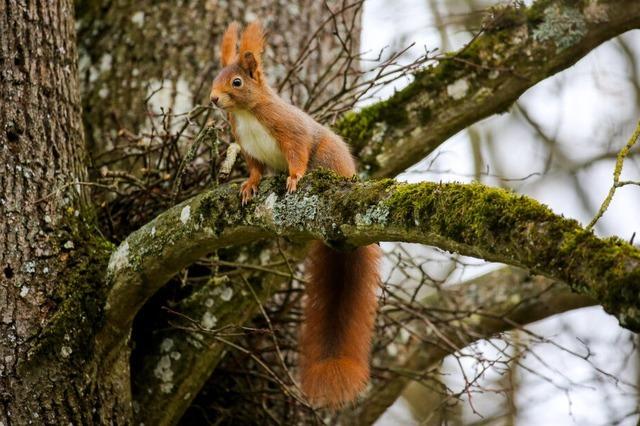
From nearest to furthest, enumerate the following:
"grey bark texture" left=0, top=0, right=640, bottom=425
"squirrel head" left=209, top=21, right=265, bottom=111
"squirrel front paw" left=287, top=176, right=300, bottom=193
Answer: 1. "grey bark texture" left=0, top=0, right=640, bottom=425
2. "squirrel front paw" left=287, top=176, right=300, bottom=193
3. "squirrel head" left=209, top=21, right=265, bottom=111

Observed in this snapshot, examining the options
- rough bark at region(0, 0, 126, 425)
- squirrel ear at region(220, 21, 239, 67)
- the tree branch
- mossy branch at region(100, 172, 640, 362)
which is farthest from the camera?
the tree branch

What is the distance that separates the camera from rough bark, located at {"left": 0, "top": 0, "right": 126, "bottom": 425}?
8.30 ft

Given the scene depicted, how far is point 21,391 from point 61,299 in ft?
1.00

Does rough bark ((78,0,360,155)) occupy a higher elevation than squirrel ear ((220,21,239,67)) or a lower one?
higher

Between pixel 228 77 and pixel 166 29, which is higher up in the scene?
pixel 166 29

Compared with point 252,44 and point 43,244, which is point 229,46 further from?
point 43,244

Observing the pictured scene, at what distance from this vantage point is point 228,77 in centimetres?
294

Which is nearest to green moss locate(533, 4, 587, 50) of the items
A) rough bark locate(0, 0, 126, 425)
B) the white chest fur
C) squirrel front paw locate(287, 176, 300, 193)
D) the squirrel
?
the squirrel

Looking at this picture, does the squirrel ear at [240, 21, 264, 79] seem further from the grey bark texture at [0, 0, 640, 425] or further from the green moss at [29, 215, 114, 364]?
the green moss at [29, 215, 114, 364]

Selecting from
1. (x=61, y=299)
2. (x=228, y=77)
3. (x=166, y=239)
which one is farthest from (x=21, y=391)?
(x=228, y=77)

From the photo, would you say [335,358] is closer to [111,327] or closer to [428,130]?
[111,327]

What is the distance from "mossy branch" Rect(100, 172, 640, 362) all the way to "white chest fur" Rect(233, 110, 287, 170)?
0.40 m

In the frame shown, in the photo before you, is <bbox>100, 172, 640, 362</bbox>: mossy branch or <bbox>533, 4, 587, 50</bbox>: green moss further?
<bbox>533, 4, 587, 50</bbox>: green moss

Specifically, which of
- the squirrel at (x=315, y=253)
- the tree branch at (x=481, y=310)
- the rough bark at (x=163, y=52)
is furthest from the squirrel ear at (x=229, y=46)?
the tree branch at (x=481, y=310)
